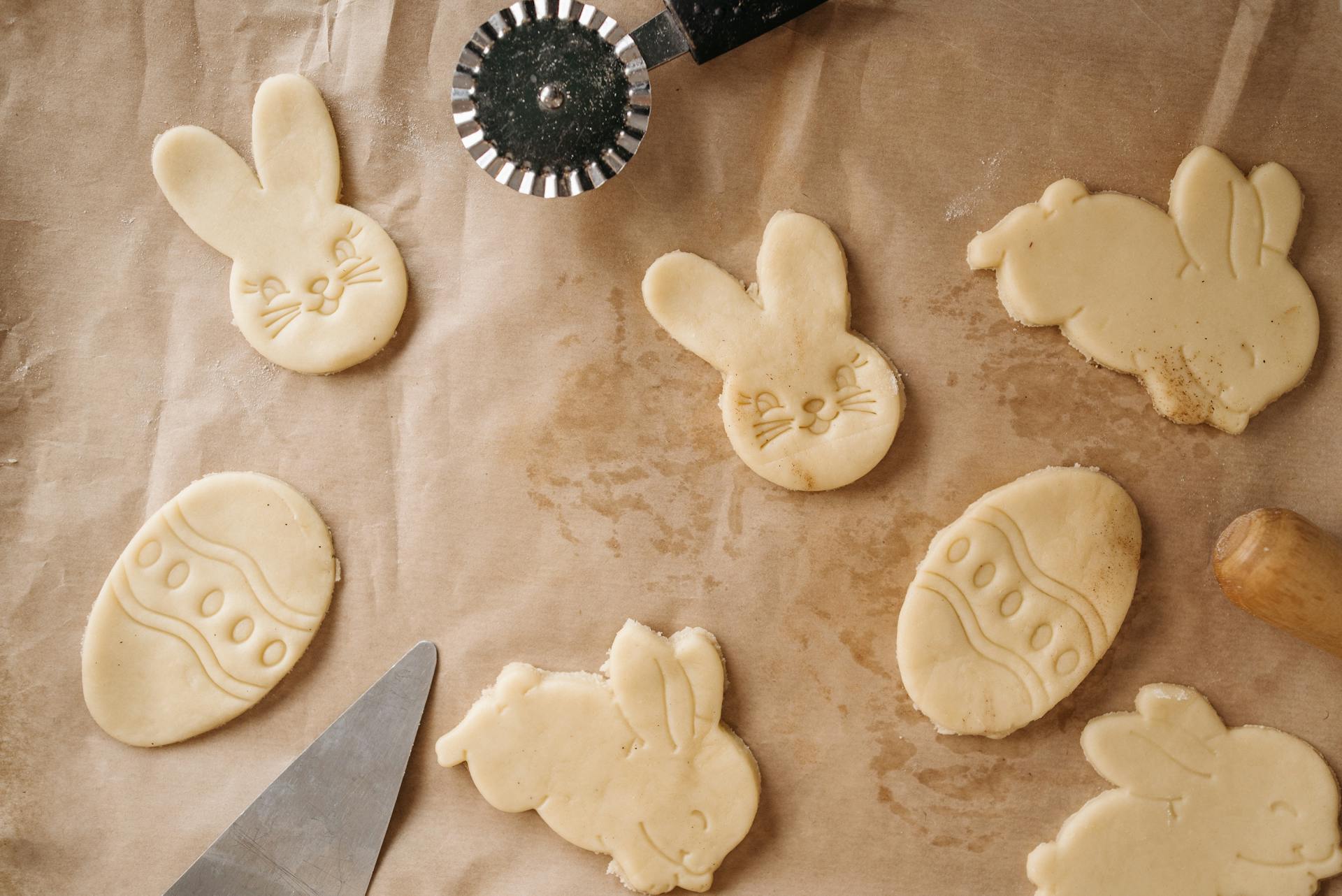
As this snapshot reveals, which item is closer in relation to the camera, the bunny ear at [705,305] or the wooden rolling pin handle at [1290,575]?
the wooden rolling pin handle at [1290,575]

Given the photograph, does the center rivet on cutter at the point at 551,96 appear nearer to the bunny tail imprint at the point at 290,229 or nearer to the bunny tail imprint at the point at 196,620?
the bunny tail imprint at the point at 290,229

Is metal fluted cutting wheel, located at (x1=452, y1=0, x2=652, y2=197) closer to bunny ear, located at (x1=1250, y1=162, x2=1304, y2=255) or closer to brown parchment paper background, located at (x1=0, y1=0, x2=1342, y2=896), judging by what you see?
brown parchment paper background, located at (x1=0, y1=0, x2=1342, y2=896)

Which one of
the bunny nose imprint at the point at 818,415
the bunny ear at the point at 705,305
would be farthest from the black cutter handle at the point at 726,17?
the bunny nose imprint at the point at 818,415

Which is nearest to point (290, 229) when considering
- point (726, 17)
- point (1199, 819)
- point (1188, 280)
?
point (726, 17)

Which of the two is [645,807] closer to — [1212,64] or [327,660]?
[327,660]

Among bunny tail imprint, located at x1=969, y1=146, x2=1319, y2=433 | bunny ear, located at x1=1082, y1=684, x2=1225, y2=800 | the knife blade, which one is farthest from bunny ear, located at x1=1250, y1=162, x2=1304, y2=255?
the knife blade

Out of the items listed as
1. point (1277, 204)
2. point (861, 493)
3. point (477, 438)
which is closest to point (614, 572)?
point (477, 438)
